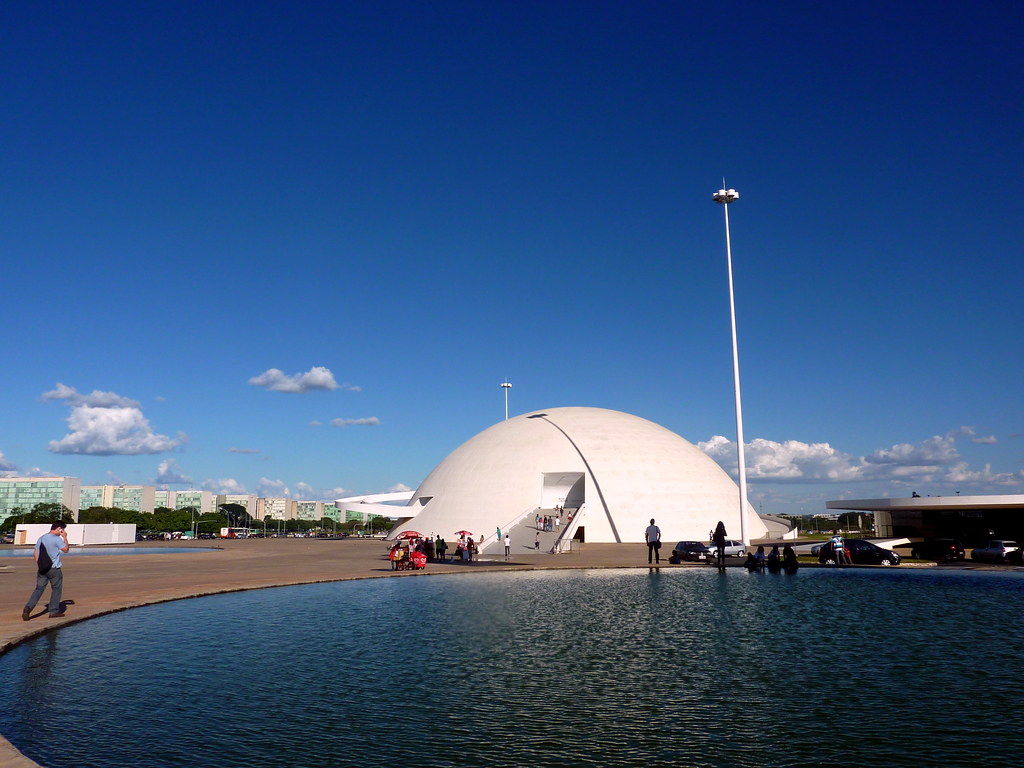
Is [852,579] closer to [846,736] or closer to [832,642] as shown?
[832,642]

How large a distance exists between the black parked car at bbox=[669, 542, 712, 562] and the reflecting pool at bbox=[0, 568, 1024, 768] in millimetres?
15051

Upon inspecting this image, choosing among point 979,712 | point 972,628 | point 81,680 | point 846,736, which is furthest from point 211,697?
point 972,628

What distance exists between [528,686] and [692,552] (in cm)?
2505

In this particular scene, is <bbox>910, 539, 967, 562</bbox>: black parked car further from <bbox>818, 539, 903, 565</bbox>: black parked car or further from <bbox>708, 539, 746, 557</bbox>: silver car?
<bbox>708, 539, 746, 557</bbox>: silver car

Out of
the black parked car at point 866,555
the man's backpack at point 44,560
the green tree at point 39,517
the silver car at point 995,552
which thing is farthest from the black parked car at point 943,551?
the green tree at point 39,517

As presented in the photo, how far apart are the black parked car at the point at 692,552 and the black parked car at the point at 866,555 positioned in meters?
4.94

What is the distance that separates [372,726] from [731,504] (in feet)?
172

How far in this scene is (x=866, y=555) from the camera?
29.5 metres

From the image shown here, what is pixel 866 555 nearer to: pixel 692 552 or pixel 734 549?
pixel 692 552

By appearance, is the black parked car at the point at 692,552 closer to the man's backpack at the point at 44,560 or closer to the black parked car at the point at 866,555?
the black parked car at the point at 866,555

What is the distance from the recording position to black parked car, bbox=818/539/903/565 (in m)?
29.0

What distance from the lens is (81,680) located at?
9.60 m

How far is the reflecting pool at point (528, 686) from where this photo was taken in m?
6.77

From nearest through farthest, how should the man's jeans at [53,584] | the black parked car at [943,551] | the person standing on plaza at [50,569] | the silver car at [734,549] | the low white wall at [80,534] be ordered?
the person standing on plaza at [50,569], the man's jeans at [53,584], the black parked car at [943,551], the silver car at [734,549], the low white wall at [80,534]
